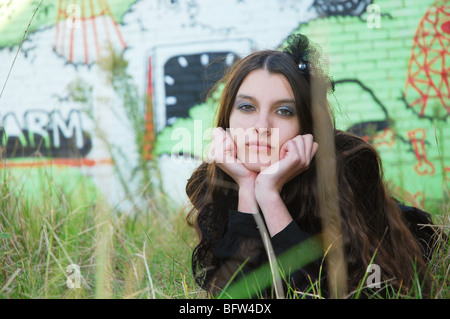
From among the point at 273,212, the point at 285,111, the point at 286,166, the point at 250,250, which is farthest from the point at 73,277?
the point at 285,111

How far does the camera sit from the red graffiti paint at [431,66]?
13.5 ft

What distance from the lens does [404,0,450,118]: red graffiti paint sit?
4129 millimetres

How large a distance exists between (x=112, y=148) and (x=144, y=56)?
44.4 inches

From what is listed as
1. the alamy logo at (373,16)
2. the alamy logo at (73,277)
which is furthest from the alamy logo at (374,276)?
the alamy logo at (373,16)

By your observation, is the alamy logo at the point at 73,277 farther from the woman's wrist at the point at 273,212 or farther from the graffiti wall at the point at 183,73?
the graffiti wall at the point at 183,73

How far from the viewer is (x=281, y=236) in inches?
57.7

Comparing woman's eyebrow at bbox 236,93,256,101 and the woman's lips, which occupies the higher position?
woman's eyebrow at bbox 236,93,256,101

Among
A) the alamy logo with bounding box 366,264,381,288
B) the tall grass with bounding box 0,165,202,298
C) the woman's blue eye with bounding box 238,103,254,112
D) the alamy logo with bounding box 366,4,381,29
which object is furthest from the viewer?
the alamy logo with bounding box 366,4,381,29

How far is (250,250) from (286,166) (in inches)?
13.4

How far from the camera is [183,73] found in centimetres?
466

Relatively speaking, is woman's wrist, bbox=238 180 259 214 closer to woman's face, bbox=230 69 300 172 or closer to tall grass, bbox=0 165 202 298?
woman's face, bbox=230 69 300 172

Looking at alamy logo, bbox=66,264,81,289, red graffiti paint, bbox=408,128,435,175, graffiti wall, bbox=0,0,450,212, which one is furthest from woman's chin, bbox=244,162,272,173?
red graffiti paint, bbox=408,128,435,175

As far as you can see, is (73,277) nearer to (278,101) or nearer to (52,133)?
(278,101)
